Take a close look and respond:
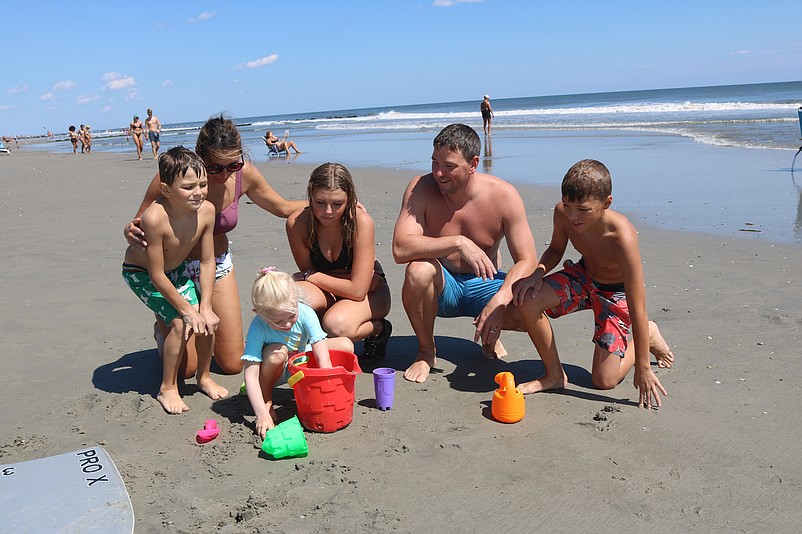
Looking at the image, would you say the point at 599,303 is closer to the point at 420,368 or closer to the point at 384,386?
the point at 420,368

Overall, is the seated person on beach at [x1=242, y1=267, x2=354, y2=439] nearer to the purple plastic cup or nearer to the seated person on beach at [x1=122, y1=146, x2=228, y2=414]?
the purple plastic cup

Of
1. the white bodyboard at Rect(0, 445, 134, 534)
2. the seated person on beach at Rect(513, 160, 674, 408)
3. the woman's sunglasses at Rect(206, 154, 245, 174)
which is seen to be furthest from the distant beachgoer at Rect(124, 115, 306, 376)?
the seated person on beach at Rect(513, 160, 674, 408)

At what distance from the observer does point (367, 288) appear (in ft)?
14.2

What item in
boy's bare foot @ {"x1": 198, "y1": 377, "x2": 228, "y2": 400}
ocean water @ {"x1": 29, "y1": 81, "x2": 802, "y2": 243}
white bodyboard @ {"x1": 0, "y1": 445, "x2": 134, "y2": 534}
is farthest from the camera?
ocean water @ {"x1": 29, "y1": 81, "x2": 802, "y2": 243}

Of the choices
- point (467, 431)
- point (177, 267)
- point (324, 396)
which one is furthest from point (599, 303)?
point (177, 267)

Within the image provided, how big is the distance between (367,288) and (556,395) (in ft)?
4.25

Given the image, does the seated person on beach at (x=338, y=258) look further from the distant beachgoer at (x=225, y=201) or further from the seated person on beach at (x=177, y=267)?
the seated person on beach at (x=177, y=267)

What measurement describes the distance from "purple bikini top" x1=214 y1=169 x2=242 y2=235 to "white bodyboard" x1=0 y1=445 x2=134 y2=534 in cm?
163

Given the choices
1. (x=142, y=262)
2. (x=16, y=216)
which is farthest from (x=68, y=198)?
(x=142, y=262)

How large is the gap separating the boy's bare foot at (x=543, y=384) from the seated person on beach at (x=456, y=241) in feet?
1.11

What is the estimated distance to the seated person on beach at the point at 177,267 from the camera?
3801mm

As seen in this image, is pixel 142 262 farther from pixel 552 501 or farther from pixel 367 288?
pixel 552 501

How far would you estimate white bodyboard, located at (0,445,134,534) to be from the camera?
8.87 ft

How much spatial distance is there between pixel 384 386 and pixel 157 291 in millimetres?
1463
